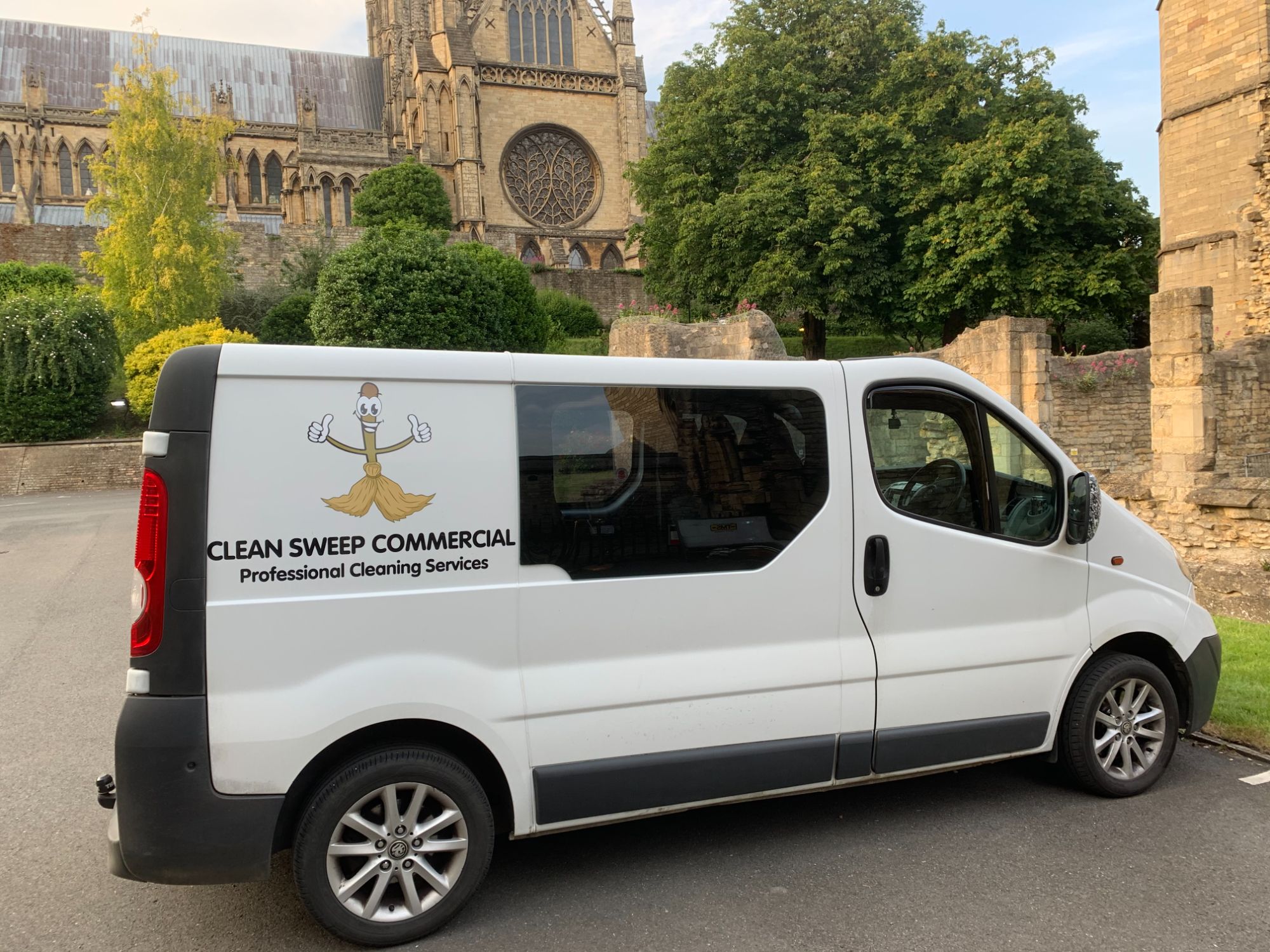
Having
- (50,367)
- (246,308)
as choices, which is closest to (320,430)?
(50,367)

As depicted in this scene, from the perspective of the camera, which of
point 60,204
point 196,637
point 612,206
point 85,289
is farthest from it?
point 612,206

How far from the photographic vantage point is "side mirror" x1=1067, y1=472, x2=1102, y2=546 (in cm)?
412

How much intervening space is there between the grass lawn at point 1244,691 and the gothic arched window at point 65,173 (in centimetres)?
5950

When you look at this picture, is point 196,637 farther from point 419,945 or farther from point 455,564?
point 419,945

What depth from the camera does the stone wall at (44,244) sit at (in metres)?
38.4

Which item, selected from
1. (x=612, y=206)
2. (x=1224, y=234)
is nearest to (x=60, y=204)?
(x=612, y=206)

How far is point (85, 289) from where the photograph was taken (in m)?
31.2

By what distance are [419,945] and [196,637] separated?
4.20ft

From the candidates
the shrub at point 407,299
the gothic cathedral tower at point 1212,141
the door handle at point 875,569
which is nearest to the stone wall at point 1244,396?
the gothic cathedral tower at point 1212,141

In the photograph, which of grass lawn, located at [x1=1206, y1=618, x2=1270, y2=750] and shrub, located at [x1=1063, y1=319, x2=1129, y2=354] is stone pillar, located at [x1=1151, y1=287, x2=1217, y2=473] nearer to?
grass lawn, located at [x1=1206, y1=618, x2=1270, y2=750]

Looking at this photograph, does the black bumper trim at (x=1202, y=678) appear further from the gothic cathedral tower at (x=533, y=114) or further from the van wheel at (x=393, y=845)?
the gothic cathedral tower at (x=533, y=114)

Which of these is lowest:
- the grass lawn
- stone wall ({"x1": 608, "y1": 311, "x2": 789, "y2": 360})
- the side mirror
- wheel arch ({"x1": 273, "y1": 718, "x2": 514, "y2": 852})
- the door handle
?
the grass lawn

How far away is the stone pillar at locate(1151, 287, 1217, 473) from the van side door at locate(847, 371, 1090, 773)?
8.90 meters

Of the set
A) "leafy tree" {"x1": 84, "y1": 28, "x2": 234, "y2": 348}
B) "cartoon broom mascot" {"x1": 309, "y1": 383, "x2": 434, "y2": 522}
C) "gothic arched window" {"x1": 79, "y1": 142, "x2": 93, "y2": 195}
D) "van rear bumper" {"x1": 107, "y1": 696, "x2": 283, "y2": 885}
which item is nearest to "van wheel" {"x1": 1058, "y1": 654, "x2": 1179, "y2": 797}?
"cartoon broom mascot" {"x1": 309, "y1": 383, "x2": 434, "y2": 522}
